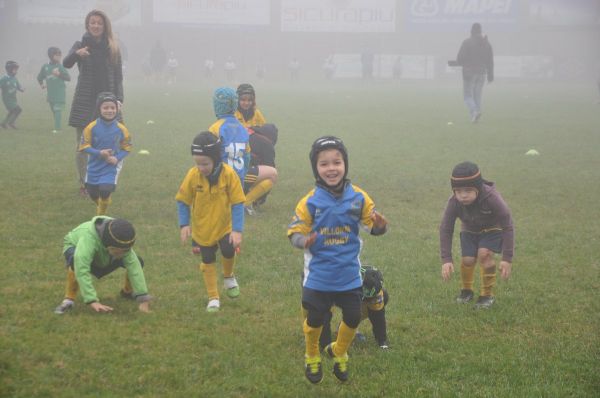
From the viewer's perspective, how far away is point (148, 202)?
35.3ft

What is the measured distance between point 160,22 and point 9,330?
54.5m

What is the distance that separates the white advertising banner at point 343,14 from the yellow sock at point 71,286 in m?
53.6

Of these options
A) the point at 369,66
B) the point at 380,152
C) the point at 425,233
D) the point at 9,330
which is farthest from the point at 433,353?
the point at 369,66

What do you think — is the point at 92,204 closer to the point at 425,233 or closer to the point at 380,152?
the point at 425,233

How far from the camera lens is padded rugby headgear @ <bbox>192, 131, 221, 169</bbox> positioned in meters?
6.19

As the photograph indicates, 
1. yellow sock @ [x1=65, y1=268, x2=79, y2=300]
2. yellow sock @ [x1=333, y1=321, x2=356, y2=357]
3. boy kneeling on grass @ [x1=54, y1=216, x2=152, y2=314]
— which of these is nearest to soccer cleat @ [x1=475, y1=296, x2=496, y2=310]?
yellow sock @ [x1=333, y1=321, x2=356, y2=357]

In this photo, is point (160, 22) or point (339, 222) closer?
point (339, 222)

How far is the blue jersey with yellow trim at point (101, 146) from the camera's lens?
349 inches

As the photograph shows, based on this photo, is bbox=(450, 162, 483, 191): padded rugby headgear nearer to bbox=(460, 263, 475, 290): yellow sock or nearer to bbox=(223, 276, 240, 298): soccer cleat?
bbox=(460, 263, 475, 290): yellow sock

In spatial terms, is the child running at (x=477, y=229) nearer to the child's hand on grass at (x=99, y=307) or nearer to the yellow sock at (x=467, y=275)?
the yellow sock at (x=467, y=275)

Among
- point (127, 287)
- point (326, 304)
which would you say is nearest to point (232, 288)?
point (127, 287)

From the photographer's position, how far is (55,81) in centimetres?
1886

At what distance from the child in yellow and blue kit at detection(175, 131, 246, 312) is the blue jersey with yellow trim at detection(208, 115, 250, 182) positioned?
6.13 ft

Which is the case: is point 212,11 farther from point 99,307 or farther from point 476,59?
point 99,307
